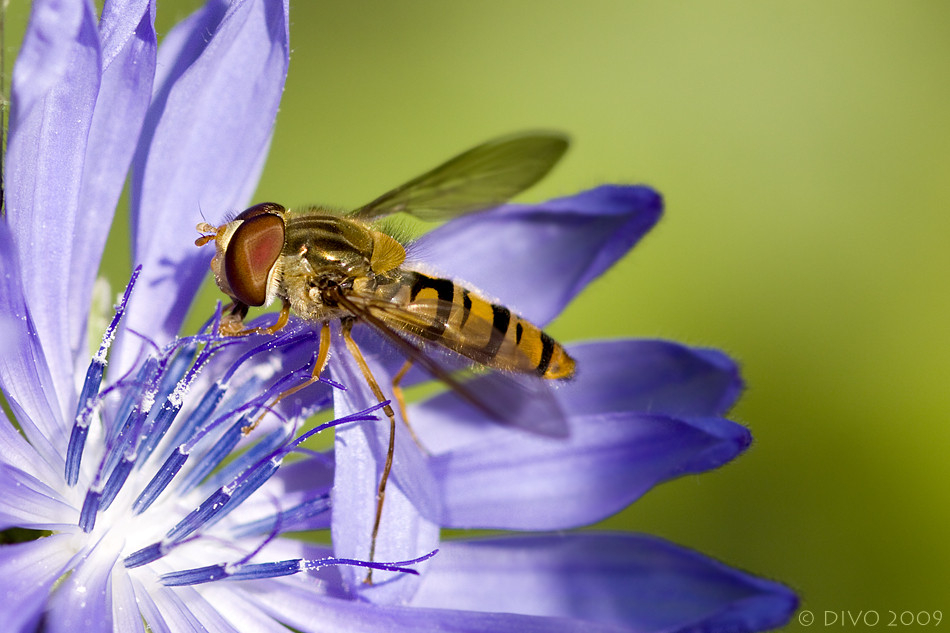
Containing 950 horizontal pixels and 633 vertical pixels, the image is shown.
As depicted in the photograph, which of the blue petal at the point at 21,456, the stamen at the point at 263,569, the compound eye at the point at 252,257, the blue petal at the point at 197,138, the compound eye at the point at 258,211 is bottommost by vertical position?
the stamen at the point at 263,569

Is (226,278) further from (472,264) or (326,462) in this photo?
(472,264)

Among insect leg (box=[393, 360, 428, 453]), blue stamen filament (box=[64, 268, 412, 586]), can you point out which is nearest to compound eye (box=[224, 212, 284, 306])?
blue stamen filament (box=[64, 268, 412, 586])

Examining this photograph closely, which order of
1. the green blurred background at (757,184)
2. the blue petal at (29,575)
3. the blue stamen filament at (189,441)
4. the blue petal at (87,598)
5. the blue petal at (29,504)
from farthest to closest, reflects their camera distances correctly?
the green blurred background at (757,184) → the blue stamen filament at (189,441) → the blue petal at (29,504) → the blue petal at (87,598) → the blue petal at (29,575)

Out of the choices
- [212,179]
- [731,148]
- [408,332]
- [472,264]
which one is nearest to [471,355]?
[408,332]

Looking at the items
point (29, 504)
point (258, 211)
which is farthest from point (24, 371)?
point (258, 211)

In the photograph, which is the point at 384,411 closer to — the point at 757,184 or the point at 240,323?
the point at 240,323

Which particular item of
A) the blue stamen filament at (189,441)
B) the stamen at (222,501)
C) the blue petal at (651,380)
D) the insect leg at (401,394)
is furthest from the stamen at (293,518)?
the blue petal at (651,380)

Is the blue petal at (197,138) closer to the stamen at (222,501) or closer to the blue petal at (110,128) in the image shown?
the blue petal at (110,128)
